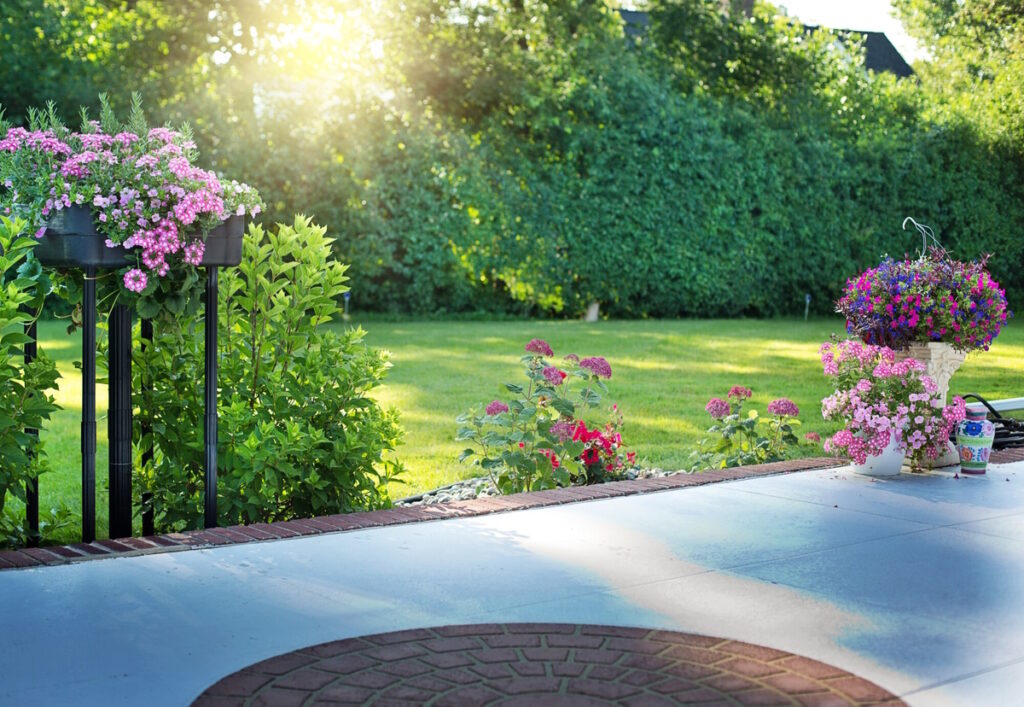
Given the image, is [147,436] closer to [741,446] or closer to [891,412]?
[741,446]

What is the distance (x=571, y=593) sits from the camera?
4016 millimetres

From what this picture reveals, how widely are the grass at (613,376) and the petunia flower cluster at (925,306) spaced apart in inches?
57.3

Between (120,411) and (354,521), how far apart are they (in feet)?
3.43

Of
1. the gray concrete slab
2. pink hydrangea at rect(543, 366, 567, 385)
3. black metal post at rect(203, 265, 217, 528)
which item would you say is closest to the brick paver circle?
the gray concrete slab

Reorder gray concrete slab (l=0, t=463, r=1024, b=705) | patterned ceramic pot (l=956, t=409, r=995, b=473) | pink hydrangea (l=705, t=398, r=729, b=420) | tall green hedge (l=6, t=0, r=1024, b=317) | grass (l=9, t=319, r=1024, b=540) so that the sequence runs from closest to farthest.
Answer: gray concrete slab (l=0, t=463, r=1024, b=705)
patterned ceramic pot (l=956, t=409, r=995, b=473)
pink hydrangea (l=705, t=398, r=729, b=420)
grass (l=9, t=319, r=1024, b=540)
tall green hedge (l=6, t=0, r=1024, b=317)

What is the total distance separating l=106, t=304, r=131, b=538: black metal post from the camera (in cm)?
468

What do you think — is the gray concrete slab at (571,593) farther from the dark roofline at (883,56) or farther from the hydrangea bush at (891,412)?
the dark roofline at (883,56)

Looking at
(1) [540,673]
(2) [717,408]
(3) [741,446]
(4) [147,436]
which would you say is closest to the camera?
(1) [540,673]

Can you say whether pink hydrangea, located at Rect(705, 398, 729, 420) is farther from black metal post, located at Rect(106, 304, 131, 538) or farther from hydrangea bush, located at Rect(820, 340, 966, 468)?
black metal post, located at Rect(106, 304, 131, 538)

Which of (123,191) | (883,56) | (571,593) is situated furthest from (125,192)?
(883,56)

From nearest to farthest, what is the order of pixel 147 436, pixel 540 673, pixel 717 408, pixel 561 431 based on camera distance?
pixel 540 673 → pixel 147 436 → pixel 561 431 → pixel 717 408

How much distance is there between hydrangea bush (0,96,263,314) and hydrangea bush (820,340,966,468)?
3.48m

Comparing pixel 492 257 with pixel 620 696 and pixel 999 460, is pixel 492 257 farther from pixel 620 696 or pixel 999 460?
pixel 620 696

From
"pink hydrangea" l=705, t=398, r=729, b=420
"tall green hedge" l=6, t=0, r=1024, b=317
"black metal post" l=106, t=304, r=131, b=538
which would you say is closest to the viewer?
"black metal post" l=106, t=304, r=131, b=538
